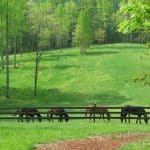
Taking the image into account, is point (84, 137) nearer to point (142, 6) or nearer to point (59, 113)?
point (142, 6)

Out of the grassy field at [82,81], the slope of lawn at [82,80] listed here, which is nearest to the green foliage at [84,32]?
the grassy field at [82,81]

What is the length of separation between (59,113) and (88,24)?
92.9 metres

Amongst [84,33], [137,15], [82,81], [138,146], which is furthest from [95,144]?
[84,33]

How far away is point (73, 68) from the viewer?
10112cm

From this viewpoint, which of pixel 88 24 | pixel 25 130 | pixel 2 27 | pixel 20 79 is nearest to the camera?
pixel 25 130

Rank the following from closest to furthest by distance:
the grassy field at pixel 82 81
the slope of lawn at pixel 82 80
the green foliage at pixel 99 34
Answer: the grassy field at pixel 82 81
the slope of lawn at pixel 82 80
the green foliage at pixel 99 34

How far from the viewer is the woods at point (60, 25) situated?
2184cm

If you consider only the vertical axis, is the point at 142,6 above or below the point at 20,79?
above

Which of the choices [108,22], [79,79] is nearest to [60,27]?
[108,22]

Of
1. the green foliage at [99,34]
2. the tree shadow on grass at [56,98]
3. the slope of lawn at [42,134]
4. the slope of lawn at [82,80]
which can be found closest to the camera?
the slope of lawn at [42,134]

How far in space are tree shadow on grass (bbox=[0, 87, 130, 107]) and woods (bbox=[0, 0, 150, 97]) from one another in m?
2.18

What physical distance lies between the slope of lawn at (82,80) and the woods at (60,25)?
11.7ft

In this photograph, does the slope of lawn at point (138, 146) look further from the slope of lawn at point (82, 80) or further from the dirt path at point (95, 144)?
the slope of lawn at point (82, 80)

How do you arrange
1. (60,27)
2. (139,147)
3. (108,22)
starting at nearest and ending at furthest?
(139,147) < (60,27) < (108,22)
